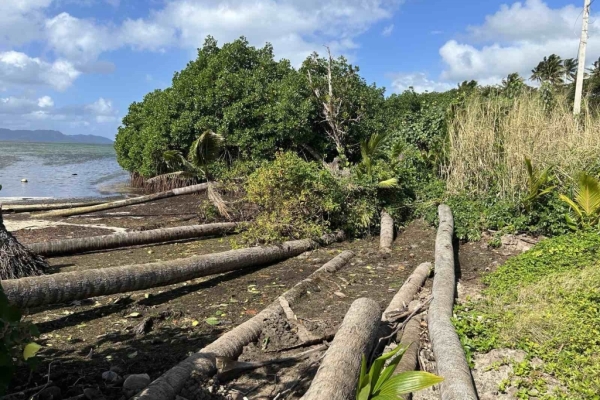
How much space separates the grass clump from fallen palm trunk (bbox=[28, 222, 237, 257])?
6.25 metres

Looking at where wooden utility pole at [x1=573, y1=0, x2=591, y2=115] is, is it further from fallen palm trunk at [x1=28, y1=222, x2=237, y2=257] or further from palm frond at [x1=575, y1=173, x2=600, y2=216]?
fallen palm trunk at [x1=28, y1=222, x2=237, y2=257]

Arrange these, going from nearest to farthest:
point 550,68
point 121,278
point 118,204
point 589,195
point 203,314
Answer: point 203,314
point 121,278
point 589,195
point 118,204
point 550,68

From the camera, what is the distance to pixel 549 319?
4.57 meters

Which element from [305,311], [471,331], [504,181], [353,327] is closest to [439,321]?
[471,331]

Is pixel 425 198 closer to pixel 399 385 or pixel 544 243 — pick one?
pixel 544 243

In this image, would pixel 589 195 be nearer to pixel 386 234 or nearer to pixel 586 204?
pixel 586 204

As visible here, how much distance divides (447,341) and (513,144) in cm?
654

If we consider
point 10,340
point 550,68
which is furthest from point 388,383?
point 550,68

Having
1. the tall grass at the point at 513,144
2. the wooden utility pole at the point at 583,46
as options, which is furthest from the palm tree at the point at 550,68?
the tall grass at the point at 513,144

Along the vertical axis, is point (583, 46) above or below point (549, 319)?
above

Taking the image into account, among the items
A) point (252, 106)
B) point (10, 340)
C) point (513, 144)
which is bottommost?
point (10, 340)

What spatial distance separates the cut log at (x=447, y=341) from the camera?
3441 millimetres

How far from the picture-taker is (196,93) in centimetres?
1808

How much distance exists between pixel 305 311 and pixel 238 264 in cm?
229
